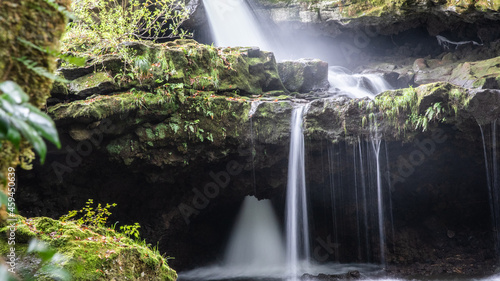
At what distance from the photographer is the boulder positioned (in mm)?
11383

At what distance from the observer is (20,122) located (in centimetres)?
85

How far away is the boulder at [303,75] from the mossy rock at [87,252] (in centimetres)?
807

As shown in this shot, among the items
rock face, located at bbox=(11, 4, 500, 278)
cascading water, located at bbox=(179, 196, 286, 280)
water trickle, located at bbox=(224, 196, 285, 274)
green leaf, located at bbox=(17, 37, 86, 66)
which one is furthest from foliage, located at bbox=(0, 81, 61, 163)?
water trickle, located at bbox=(224, 196, 285, 274)

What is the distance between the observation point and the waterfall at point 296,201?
9000mm

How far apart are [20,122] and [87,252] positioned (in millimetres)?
3366

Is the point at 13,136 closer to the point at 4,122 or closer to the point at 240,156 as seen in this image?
the point at 4,122

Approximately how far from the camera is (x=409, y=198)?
10.9m

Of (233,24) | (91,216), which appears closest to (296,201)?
(91,216)

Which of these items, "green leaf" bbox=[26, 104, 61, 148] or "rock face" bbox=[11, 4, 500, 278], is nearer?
"green leaf" bbox=[26, 104, 61, 148]

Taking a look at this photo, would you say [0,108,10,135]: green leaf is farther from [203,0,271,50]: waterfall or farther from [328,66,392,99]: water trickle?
[203,0,271,50]: waterfall

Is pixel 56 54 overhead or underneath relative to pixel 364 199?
overhead

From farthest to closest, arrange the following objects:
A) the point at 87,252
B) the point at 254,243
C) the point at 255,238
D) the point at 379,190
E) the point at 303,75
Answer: the point at 255,238, the point at 254,243, the point at 303,75, the point at 379,190, the point at 87,252

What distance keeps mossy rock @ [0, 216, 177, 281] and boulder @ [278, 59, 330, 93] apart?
8.07 metres

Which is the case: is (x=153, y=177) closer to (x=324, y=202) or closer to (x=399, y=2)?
(x=324, y=202)
